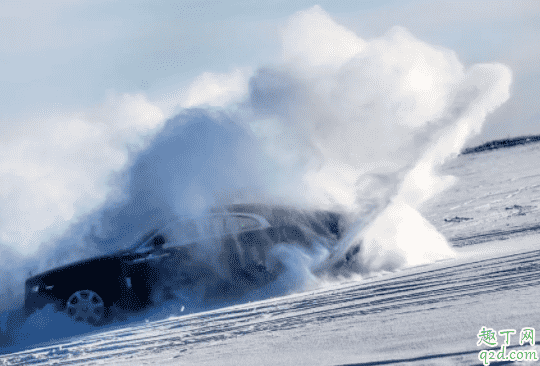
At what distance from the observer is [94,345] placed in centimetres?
766

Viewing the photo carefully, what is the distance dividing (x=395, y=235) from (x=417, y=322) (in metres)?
4.38

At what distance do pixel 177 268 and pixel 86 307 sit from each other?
1.27m

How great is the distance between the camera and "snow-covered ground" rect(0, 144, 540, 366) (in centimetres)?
561

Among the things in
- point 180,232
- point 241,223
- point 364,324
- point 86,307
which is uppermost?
point 241,223

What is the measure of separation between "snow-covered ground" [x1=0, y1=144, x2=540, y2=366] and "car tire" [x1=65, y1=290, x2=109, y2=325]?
0.57m

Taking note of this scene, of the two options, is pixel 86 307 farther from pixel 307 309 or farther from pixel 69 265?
pixel 307 309

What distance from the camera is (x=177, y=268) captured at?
29.9ft

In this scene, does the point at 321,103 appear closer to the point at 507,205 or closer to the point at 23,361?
the point at 507,205

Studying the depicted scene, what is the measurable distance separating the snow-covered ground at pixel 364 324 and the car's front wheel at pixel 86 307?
1.86 feet

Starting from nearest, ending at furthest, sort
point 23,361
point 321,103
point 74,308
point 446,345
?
point 446,345
point 23,361
point 74,308
point 321,103

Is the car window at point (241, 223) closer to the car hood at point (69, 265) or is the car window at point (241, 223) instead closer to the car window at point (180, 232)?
the car window at point (180, 232)

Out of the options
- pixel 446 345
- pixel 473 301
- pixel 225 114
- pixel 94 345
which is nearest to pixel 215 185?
pixel 225 114

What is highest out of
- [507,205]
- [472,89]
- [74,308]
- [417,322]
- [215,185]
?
[472,89]

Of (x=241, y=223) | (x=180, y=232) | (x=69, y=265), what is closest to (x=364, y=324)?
(x=241, y=223)
